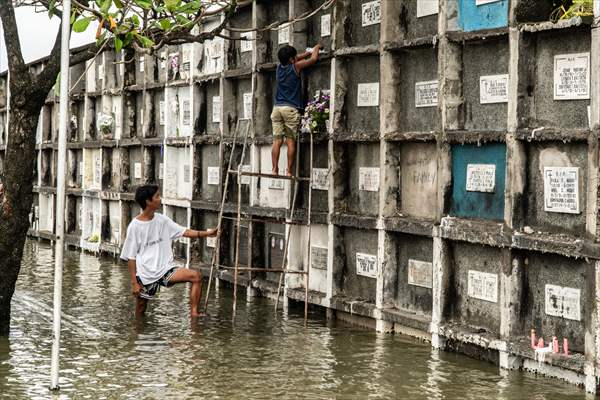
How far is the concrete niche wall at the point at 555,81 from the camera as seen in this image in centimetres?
855

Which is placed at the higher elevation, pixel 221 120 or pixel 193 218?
pixel 221 120

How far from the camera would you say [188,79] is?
52.7 feet

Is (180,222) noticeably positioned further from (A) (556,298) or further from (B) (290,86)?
(A) (556,298)

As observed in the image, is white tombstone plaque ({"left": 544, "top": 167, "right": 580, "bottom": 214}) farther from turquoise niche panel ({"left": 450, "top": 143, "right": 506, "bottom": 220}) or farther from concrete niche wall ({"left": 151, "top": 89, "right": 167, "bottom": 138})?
concrete niche wall ({"left": 151, "top": 89, "right": 167, "bottom": 138})

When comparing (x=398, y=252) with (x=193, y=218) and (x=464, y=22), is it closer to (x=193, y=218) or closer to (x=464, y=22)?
(x=464, y=22)

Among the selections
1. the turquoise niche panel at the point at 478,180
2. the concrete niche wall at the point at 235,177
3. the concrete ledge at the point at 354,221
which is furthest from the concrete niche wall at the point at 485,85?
the concrete niche wall at the point at 235,177

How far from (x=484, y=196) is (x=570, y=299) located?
4.56 ft

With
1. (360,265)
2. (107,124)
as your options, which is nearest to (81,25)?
(360,265)

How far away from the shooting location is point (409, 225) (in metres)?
10.7

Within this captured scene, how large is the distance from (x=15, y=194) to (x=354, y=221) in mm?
3255

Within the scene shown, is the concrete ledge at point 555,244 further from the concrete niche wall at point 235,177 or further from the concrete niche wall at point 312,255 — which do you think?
the concrete niche wall at point 235,177

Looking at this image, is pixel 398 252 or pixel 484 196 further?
pixel 398 252

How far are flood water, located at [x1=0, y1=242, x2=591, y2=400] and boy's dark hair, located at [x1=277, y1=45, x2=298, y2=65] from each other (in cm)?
267

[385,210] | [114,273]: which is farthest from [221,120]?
[385,210]
